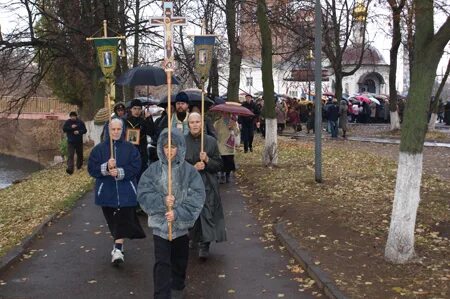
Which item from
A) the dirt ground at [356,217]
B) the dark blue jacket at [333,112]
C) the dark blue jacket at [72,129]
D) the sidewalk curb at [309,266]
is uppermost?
the dark blue jacket at [333,112]

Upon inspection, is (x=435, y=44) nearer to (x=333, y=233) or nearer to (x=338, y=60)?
(x=333, y=233)

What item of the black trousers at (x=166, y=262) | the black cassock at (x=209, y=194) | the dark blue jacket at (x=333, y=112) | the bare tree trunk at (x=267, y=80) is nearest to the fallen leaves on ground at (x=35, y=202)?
the black cassock at (x=209, y=194)

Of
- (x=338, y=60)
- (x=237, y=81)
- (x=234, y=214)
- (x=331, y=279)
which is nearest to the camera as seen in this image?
(x=331, y=279)

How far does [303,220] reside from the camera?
27.6 ft

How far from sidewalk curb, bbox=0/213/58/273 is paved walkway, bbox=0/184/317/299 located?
3.1 inches

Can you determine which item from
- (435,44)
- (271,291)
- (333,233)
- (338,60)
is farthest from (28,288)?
(338,60)

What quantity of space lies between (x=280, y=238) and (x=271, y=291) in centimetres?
200

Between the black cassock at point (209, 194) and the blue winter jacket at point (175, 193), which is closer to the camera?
the blue winter jacket at point (175, 193)

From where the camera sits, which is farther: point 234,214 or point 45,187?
point 45,187

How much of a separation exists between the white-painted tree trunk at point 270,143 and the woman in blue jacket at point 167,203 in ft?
28.0

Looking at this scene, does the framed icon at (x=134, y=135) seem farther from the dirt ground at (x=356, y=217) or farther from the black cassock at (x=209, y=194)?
the black cassock at (x=209, y=194)

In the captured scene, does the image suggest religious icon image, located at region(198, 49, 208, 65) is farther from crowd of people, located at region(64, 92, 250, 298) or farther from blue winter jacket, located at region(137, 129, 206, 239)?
blue winter jacket, located at region(137, 129, 206, 239)

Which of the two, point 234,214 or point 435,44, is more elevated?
point 435,44

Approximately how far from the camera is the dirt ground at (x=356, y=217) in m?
5.77
